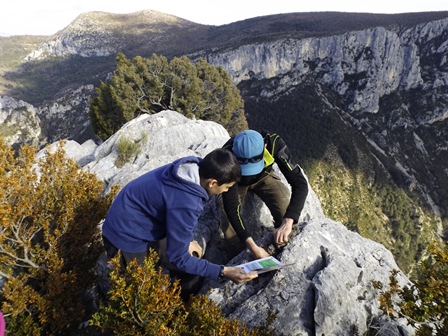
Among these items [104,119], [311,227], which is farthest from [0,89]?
[311,227]

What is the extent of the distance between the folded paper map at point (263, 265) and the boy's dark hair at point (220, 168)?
1.34 m

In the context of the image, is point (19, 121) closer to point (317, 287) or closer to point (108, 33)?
point (108, 33)

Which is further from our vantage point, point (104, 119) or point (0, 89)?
point (0, 89)

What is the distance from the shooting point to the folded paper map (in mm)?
3746

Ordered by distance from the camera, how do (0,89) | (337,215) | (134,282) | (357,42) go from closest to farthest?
(134,282) → (337,215) → (357,42) → (0,89)

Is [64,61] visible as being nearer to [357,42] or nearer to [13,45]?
[13,45]

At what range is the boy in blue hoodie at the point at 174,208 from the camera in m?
3.12

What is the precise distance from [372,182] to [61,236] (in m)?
89.3

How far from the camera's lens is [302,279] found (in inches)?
156

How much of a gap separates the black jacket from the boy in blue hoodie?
1.18m

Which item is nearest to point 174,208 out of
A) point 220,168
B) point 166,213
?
point 166,213

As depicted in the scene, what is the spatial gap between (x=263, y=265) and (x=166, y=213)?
159 centimetres

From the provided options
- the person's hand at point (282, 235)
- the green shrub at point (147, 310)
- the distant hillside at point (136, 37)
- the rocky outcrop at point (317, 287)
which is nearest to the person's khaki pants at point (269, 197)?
the rocky outcrop at point (317, 287)

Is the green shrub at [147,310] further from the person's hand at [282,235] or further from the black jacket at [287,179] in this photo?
the black jacket at [287,179]
